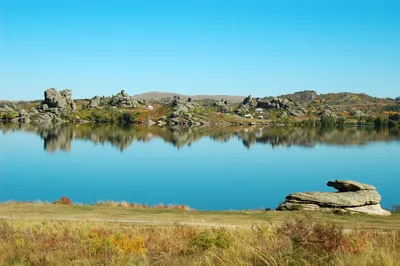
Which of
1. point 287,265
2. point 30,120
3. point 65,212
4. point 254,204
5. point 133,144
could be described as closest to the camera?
point 287,265

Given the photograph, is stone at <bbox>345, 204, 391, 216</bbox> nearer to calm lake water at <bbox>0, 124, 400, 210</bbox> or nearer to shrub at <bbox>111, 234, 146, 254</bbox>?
calm lake water at <bbox>0, 124, 400, 210</bbox>

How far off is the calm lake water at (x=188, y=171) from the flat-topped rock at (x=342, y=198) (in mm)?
12265

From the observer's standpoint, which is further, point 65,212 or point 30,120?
point 30,120

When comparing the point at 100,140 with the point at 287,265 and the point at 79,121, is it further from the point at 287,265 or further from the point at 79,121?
the point at 287,265

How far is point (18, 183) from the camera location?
164ft

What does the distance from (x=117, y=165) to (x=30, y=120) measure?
13812 cm

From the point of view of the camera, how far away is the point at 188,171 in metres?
60.5

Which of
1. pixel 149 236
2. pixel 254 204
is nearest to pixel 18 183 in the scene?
pixel 254 204

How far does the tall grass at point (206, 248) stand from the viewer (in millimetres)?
8055

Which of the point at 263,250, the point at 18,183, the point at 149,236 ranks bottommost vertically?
the point at 18,183

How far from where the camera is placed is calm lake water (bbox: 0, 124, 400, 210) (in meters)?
43.7

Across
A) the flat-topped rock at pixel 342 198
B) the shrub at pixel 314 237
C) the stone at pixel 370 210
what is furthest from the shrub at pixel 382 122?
the shrub at pixel 314 237

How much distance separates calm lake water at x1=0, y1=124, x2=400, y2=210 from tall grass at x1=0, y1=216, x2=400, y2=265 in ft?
A: 84.8

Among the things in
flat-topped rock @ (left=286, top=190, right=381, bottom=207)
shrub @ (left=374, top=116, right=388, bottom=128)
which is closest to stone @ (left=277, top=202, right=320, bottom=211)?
flat-topped rock @ (left=286, top=190, right=381, bottom=207)
